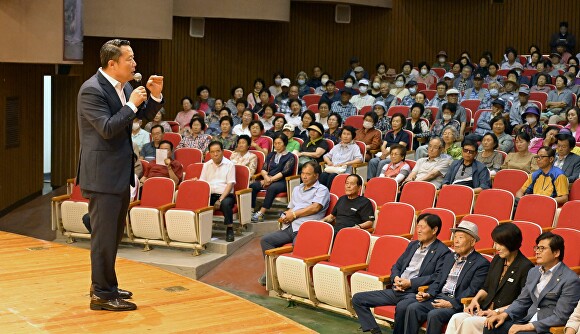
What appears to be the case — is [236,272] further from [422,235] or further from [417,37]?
[417,37]

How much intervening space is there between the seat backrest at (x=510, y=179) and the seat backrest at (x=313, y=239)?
5.23 feet

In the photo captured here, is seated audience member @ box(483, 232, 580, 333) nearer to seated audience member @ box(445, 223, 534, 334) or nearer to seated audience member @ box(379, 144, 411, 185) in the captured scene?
seated audience member @ box(445, 223, 534, 334)

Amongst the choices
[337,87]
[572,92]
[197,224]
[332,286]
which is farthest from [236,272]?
[337,87]

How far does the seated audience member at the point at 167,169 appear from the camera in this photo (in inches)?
280

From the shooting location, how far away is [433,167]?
21.9 ft

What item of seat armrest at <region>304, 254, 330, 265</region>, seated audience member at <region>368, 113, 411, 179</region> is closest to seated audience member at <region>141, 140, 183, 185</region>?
seated audience member at <region>368, 113, 411, 179</region>

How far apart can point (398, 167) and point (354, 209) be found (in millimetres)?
1209

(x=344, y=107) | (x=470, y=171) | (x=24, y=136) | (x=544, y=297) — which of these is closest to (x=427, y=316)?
(x=544, y=297)

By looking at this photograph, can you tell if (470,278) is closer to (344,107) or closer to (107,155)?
(107,155)

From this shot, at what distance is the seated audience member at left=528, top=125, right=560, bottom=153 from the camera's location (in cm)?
681

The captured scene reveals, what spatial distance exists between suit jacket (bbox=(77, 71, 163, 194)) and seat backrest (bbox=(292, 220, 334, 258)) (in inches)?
98.4

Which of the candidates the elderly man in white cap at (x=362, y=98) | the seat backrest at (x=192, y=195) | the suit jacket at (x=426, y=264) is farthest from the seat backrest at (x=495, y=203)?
the elderly man in white cap at (x=362, y=98)

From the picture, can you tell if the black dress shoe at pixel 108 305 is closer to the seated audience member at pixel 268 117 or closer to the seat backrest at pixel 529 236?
the seat backrest at pixel 529 236

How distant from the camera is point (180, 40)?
436 inches
